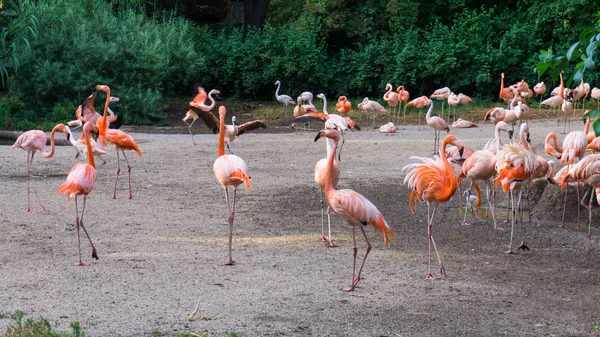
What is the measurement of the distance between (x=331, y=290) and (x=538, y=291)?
143cm

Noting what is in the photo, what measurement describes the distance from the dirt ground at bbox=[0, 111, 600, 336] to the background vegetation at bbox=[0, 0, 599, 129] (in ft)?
23.0

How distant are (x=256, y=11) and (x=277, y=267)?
1927cm

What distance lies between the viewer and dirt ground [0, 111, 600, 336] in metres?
4.65

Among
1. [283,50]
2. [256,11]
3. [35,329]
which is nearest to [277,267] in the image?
[35,329]

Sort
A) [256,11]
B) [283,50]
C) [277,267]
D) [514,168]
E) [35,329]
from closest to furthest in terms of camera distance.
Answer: [35,329] → [277,267] → [514,168] → [283,50] → [256,11]

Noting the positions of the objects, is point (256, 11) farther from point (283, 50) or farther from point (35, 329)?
point (35, 329)

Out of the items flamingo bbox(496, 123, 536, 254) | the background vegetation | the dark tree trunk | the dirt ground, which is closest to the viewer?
the dirt ground

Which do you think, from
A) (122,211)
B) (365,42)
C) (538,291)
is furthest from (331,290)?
(365,42)

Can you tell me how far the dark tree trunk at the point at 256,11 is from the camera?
2417 cm

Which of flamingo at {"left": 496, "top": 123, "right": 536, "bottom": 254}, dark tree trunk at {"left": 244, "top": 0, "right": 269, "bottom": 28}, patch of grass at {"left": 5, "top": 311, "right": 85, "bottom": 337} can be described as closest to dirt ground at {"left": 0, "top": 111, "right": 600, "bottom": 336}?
patch of grass at {"left": 5, "top": 311, "right": 85, "bottom": 337}

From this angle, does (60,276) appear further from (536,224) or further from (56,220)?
(536,224)

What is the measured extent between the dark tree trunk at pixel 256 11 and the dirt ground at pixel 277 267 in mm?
15046

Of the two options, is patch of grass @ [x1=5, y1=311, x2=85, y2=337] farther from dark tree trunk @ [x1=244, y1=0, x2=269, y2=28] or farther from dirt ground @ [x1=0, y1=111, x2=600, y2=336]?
dark tree trunk @ [x1=244, y1=0, x2=269, y2=28]

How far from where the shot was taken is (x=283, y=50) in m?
21.2
